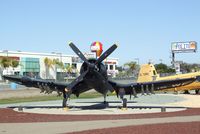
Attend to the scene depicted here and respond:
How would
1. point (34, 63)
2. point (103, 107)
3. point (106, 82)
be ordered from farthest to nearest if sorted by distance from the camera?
point (34, 63)
point (103, 107)
point (106, 82)

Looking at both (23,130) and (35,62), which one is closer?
(23,130)

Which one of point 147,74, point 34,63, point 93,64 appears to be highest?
point 34,63

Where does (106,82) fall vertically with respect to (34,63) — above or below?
below

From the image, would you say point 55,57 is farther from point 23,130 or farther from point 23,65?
point 23,130

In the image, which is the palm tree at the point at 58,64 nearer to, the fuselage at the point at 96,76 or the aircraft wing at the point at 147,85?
the aircraft wing at the point at 147,85

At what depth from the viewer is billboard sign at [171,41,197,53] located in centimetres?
11661

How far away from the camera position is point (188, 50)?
386 ft

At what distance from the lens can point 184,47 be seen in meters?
117

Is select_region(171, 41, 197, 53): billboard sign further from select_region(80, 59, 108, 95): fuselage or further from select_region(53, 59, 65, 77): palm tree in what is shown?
select_region(80, 59, 108, 95): fuselage

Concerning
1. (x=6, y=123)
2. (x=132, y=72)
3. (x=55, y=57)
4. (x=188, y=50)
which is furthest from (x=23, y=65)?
(x=6, y=123)

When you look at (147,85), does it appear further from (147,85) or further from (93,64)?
(93,64)

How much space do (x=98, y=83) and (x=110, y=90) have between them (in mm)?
2078

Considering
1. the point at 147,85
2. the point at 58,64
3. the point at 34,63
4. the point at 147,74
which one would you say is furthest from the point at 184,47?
the point at 147,85

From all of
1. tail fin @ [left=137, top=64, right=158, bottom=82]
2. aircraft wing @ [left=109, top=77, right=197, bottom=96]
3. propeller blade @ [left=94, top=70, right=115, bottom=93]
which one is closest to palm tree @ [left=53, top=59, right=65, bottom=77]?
tail fin @ [left=137, top=64, right=158, bottom=82]
